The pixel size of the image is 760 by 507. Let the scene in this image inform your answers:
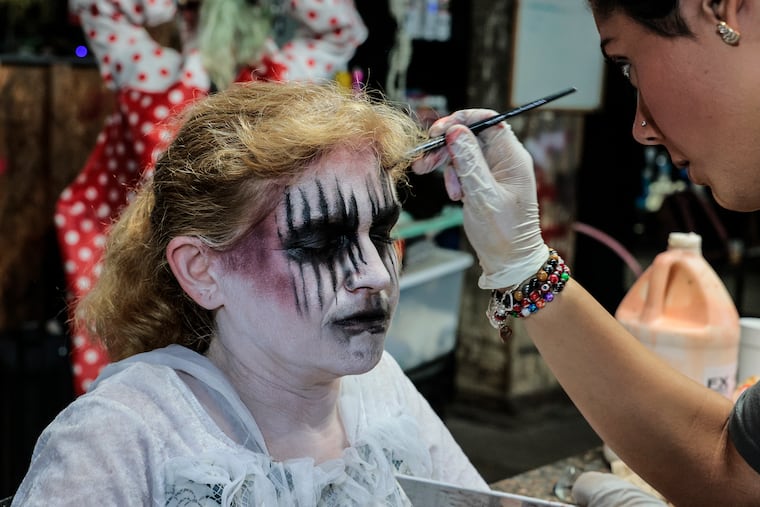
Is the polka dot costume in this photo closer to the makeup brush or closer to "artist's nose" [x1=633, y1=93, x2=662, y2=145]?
the makeup brush

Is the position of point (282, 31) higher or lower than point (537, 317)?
higher

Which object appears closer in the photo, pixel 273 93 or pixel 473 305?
pixel 273 93

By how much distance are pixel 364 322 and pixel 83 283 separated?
4.54ft

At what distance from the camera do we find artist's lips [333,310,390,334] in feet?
3.84

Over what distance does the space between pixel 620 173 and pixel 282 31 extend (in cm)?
222

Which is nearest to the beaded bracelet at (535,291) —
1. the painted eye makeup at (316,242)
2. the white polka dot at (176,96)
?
the painted eye makeup at (316,242)

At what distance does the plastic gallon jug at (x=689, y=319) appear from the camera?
5.61ft

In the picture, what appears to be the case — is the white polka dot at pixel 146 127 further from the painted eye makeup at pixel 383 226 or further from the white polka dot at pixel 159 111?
the painted eye makeup at pixel 383 226

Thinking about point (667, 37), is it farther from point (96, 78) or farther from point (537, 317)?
point (96, 78)

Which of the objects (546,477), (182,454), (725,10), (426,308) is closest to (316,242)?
(182,454)

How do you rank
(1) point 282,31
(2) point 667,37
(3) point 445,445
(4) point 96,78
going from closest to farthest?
(2) point 667,37
(3) point 445,445
(1) point 282,31
(4) point 96,78

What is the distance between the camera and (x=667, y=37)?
1.08 metres

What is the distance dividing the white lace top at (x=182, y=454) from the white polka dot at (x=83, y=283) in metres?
1.20

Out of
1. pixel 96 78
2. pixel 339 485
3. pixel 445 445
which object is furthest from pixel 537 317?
pixel 96 78
